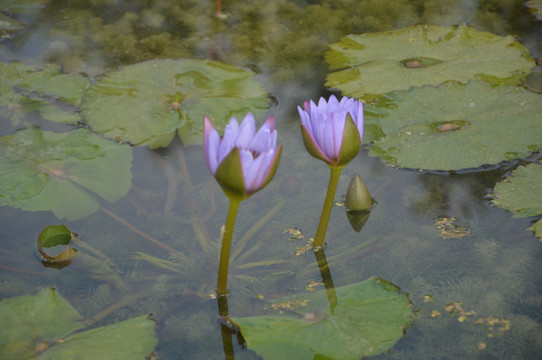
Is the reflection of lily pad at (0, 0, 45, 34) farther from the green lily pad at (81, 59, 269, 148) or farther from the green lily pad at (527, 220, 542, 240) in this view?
the green lily pad at (527, 220, 542, 240)

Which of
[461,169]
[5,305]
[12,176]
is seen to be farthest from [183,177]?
[461,169]

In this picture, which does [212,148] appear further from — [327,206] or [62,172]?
[62,172]

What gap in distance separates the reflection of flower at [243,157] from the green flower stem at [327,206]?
0.31 metres

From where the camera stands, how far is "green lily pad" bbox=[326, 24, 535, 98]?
9.61 feet

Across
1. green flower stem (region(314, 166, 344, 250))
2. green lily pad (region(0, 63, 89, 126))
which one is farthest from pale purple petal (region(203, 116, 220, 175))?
green lily pad (region(0, 63, 89, 126))

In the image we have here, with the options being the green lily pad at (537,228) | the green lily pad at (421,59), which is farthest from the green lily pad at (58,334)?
the green lily pad at (421,59)

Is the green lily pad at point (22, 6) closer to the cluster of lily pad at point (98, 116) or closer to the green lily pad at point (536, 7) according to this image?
the cluster of lily pad at point (98, 116)

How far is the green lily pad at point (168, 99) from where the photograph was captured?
2668 millimetres

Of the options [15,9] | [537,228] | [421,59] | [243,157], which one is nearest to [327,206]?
[243,157]

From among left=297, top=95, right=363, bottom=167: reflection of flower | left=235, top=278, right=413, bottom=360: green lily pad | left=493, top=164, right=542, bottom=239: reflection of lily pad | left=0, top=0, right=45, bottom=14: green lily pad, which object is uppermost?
left=297, top=95, right=363, bottom=167: reflection of flower

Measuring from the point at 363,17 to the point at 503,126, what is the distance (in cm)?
160

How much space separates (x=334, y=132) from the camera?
5.80 ft

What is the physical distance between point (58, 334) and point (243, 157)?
2.58ft

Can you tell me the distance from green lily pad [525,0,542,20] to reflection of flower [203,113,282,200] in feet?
8.96
